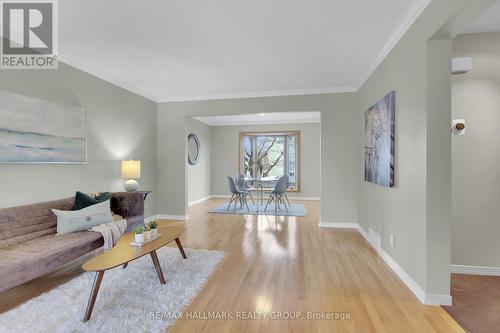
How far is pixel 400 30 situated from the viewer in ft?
8.00

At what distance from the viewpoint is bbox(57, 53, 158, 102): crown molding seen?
3.14 m

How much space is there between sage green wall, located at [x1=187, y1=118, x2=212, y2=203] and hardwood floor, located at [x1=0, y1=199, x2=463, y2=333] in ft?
10.5

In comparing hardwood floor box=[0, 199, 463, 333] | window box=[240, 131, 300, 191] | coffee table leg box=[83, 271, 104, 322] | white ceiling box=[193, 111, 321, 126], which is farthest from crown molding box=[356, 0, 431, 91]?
window box=[240, 131, 300, 191]

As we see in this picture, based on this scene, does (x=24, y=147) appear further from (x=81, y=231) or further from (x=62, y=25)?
(x=62, y=25)

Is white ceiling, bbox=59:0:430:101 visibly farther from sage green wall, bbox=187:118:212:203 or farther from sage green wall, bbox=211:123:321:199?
sage green wall, bbox=211:123:321:199

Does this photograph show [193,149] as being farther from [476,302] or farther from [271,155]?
[476,302]

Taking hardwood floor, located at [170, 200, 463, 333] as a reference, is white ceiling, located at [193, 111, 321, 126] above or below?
above

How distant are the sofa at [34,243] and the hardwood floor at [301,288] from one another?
304 millimetres

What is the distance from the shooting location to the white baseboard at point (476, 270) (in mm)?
2519

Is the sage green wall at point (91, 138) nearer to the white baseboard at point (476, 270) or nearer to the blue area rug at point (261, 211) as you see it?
the blue area rug at point (261, 211)

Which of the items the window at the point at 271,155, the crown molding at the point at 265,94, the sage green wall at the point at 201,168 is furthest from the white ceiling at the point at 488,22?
the sage green wall at the point at 201,168

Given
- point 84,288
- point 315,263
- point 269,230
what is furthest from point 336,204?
point 84,288

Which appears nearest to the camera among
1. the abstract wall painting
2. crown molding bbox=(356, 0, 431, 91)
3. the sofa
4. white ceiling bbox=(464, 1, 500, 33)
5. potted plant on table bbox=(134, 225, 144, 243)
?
the sofa

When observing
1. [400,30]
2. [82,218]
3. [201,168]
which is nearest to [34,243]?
[82,218]
